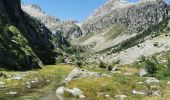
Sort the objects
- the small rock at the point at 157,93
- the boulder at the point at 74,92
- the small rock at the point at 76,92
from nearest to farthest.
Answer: the small rock at the point at 157,93, the boulder at the point at 74,92, the small rock at the point at 76,92

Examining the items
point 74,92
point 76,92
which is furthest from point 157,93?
point 74,92

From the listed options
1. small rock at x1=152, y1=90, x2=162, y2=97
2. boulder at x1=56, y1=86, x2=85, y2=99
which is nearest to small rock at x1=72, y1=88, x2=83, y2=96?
boulder at x1=56, y1=86, x2=85, y2=99

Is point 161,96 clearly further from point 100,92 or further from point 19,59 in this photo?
point 19,59

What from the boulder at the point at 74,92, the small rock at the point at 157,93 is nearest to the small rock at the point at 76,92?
the boulder at the point at 74,92

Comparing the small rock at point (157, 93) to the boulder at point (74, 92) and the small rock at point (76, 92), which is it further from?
the small rock at point (76, 92)

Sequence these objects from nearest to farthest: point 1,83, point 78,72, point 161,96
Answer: point 161,96, point 78,72, point 1,83

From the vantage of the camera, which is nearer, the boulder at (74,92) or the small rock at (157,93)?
the small rock at (157,93)

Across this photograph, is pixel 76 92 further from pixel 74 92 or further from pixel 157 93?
pixel 157 93

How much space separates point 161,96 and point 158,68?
49.5 metres

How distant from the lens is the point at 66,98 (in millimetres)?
72062

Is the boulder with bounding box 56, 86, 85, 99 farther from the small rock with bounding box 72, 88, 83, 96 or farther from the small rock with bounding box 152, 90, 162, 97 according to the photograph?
the small rock with bounding box 152, 90, 162, 97

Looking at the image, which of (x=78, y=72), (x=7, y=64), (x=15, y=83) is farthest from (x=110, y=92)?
(x=7, y=64)

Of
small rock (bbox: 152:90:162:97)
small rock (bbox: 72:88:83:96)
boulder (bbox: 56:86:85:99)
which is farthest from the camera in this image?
small rock (bbox: 72:88:83:96)

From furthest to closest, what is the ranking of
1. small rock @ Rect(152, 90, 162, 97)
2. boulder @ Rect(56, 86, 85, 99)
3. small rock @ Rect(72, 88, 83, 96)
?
small rock @ Rect(72, 88, 83, 96)
boulder @ Rect(56, 86, 85, 99)
small rock @ Rect(152, 90, 162, 97)
